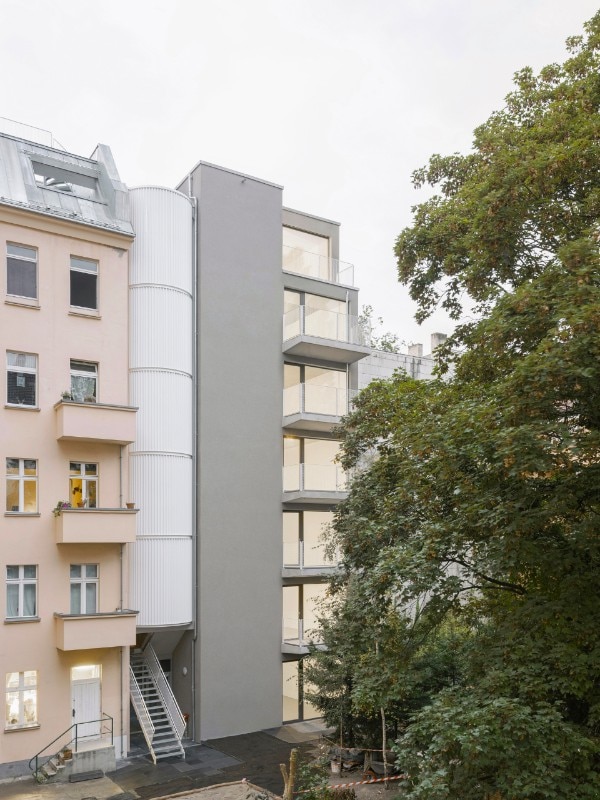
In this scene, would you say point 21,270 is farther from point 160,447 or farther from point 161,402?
point 160,447

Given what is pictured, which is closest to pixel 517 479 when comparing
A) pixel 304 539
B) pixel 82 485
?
pixel 82 485

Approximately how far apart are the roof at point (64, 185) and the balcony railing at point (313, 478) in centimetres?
903

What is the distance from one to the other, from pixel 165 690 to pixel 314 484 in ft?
25.5

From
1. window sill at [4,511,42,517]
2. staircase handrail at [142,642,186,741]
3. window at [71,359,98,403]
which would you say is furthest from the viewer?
window at [71,359,98,403]

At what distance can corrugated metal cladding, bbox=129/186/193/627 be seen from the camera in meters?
20.8

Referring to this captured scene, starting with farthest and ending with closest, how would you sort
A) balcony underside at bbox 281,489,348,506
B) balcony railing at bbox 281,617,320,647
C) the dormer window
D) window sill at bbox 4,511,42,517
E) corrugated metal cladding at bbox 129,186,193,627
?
balcony underside at bbox 281,489,348,506, balcony railing at bbox 281,617,320,647, the dormer window, corrugated metal cladding at bbox 129,186,193,627, window sill at bbox 4,511,42,517

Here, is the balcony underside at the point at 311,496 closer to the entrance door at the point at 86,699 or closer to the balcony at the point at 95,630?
the balcony at the point at 95,630

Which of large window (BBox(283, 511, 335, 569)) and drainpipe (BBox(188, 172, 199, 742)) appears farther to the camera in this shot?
large window (BBox(283, 511, 335, 569))

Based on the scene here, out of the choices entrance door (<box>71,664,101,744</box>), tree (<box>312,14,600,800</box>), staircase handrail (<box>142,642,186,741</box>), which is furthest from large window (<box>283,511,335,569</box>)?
tree (<box>312,14,600,800</box>)

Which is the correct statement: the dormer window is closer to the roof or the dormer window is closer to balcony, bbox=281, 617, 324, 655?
the roof

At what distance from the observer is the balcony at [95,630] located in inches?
730

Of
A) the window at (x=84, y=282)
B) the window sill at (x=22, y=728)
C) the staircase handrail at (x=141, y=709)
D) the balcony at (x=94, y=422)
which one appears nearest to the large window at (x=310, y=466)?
the balcony at (x=94, y=422)

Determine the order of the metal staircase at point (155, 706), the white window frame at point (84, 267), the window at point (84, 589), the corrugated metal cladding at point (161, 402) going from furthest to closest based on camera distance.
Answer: the corrugated metal cladding at point (161, 402)
the white window frame at point (84, 267)
the window at point (84, 589)
the metal staircase at point (155, 706)

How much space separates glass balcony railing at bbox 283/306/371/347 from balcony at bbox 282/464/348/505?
170 inches
